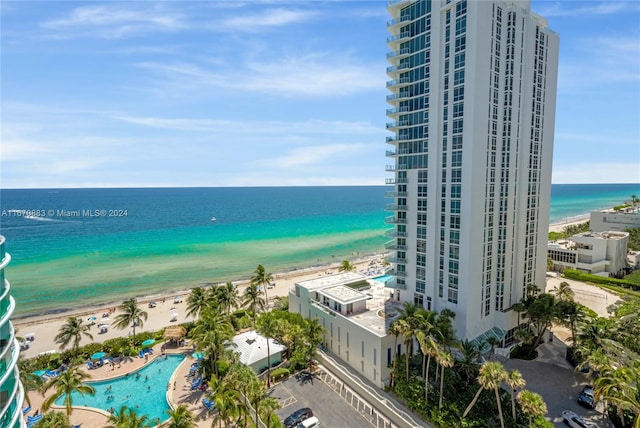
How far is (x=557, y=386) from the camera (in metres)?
32.6

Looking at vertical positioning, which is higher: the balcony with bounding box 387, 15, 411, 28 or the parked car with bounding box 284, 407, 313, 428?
the balcony with bounding box 387, 15, 411, 28

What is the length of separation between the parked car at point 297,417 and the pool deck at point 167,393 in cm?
732

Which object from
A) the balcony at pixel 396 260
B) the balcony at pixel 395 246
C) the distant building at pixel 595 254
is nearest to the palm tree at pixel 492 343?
the balcony at pixel 396 260

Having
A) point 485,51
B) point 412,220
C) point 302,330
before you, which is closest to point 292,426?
point 302,330

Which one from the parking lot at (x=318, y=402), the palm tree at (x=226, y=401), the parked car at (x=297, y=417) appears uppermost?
the palm tree at (x=226, y=401)

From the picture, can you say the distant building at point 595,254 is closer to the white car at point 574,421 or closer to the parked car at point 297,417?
the white car at point 574,421

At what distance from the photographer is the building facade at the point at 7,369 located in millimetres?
15547

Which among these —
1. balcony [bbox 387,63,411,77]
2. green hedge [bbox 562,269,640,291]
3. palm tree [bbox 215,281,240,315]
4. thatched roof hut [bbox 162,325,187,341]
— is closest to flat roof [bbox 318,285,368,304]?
palm tree [bbox 215,281,240,315]

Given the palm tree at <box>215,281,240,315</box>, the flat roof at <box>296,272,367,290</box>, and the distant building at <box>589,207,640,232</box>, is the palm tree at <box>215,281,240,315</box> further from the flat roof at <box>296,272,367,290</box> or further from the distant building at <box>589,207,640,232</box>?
the distant building at <box>589,207,640,232</box>

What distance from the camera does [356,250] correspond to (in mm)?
121312

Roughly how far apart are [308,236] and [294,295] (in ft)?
→ 325

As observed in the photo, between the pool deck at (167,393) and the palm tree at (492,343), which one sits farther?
the palm tree at (492,343)

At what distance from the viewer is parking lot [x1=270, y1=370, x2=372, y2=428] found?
2954 cm

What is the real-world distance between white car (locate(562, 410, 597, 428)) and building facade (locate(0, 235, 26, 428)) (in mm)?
37400
